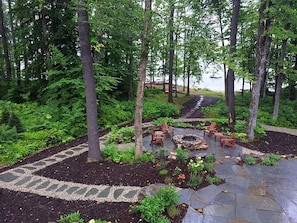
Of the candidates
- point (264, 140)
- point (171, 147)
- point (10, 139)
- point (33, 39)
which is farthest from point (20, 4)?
point (264, 140)

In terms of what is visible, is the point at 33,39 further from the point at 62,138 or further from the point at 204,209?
the point at 204,209

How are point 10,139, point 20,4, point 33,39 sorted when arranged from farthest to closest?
point 33,39
point 20,4
point 10,139

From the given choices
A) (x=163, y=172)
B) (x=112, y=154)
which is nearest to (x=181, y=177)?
(x=163, y=172)

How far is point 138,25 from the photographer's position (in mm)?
4801

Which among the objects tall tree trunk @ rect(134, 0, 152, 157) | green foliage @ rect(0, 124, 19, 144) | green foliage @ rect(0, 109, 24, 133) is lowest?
green foliage @ rect(0, 124, 19, 144)

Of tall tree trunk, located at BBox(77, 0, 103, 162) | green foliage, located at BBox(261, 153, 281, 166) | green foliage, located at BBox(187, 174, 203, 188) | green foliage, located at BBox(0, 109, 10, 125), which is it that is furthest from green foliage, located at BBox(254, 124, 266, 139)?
green foliage, located at BBox(0, 109, 10, 125)

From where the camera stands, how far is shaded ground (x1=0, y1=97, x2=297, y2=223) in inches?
138

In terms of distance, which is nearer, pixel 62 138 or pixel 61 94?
pixel 62 138

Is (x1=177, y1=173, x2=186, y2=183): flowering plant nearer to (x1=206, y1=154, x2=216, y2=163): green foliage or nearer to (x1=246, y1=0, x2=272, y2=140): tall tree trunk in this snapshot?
(x1=206, y1=154, x2=216, y2=163): green foliage

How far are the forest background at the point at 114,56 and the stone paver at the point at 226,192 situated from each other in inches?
71.0

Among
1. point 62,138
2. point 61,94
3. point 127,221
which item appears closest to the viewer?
point 127,221

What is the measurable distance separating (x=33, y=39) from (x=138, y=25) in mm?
8987

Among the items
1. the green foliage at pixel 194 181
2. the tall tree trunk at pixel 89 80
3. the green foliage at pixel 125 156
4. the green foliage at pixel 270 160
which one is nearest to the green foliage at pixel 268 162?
the green foliage at pixel 270 160

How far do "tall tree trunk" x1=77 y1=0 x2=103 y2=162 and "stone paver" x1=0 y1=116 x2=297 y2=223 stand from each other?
44.9 inches
